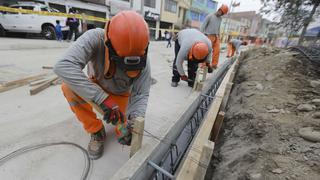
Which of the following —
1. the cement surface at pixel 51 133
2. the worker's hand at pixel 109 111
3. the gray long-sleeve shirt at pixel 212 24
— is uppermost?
the gray long-sleeve shirt at pixel 212 24

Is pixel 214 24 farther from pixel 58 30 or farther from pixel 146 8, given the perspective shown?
pixel 146 8

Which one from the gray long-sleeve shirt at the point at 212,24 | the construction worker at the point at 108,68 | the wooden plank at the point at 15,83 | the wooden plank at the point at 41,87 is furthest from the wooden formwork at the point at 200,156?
the gray long-sleeve shirt at the point at 212,24

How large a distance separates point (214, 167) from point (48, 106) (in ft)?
7.19

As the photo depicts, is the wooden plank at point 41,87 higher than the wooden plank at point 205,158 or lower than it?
lower

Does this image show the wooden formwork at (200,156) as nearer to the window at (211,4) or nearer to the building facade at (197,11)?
the building facade at (197,11)

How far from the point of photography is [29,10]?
7.79 metres

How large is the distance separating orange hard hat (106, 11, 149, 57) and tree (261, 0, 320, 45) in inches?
341

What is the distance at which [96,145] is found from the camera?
5.17 feet

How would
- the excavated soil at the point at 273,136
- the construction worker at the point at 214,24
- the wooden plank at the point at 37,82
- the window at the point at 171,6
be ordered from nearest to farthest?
1. the excavated soil at the point at 273,136
2. the wooden plank at the point at 37,82
3. the construction worker at the point at 214,24
4. the window at the point at 171,6

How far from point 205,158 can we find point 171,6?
85.0 ft

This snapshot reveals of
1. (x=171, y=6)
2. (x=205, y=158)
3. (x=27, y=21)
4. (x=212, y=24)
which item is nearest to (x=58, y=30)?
(x=27, y=21)

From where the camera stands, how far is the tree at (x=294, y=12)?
7.21 m

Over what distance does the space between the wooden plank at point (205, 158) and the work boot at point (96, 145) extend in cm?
87

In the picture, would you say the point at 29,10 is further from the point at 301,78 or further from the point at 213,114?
the point at 301,78
